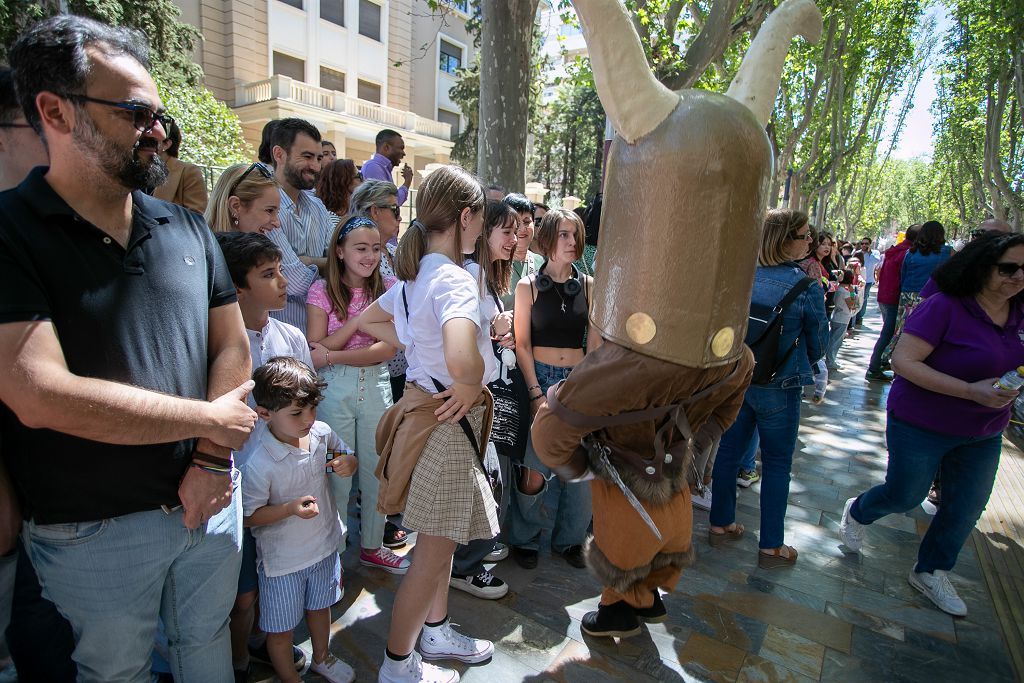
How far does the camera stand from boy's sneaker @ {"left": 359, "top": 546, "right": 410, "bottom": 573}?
10.1 ft

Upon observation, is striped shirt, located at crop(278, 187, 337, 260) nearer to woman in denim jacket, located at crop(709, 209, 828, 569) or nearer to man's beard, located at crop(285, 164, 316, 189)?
man's beard, located at crop(285, 164, 316, 189)

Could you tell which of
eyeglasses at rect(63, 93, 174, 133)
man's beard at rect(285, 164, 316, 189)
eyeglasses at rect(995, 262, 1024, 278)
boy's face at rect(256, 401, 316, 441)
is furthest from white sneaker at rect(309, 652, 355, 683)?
eyeglasses at rect(995, 262, 1024, 278)

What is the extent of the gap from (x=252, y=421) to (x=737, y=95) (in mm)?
1712

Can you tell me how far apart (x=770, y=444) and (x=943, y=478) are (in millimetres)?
888

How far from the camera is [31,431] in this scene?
4.60ft

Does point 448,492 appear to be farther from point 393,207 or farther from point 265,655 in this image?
point 393,207

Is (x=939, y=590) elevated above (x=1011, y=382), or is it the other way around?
(x=1011, y=382)

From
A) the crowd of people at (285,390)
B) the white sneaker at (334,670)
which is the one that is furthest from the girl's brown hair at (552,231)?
the white sneaker at (334,670)

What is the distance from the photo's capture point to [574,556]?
3.24m

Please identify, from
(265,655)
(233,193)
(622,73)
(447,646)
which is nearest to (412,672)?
(447,646)

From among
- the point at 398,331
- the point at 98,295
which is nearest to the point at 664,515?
the point at 398,331

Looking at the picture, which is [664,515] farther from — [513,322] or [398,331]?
[513,322]

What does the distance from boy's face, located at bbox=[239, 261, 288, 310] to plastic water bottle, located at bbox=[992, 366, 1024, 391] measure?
11.2 ft

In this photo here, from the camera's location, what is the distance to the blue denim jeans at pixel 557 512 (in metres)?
3.15
